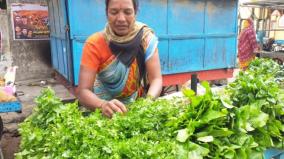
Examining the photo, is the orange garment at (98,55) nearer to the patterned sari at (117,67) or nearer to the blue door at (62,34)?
the patterned sari at (117,67)

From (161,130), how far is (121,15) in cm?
80

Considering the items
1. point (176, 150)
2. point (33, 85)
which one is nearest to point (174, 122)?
point (176, 150)

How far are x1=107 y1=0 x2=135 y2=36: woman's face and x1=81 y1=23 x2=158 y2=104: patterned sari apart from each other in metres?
0.08

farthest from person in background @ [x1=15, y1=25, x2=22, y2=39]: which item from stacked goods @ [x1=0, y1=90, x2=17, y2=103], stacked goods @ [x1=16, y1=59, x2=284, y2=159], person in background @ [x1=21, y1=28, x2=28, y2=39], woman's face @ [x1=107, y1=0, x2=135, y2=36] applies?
stacked goods @ [x1=16, y1=59, x2=284, y2=159]

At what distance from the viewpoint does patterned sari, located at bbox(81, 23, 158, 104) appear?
196cm

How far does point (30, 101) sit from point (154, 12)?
2.95 m

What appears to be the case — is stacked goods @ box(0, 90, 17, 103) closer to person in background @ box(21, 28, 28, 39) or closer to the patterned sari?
the patterned sari

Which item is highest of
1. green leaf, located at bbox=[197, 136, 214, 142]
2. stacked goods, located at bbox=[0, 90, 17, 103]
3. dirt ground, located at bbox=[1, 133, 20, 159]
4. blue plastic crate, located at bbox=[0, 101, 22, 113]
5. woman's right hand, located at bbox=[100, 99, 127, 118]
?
woman's right hand, located at bbox=[100, 99, 127, 118]

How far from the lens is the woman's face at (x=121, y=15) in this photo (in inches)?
71.9

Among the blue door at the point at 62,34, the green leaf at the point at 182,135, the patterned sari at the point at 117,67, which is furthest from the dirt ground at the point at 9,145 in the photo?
the green leaf at the point at 182,135

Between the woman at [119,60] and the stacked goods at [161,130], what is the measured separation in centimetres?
40

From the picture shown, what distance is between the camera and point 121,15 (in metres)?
1.85

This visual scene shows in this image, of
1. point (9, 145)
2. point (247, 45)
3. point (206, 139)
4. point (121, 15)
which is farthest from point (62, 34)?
point (247, 45)

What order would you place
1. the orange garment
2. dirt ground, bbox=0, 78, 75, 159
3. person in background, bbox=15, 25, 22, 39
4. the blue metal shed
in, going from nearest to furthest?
the orange garment < dirt ground, bbox=0, 78, 75, 159 < the blue metal shed < person in background, bbox=15, 25, 22, 39
